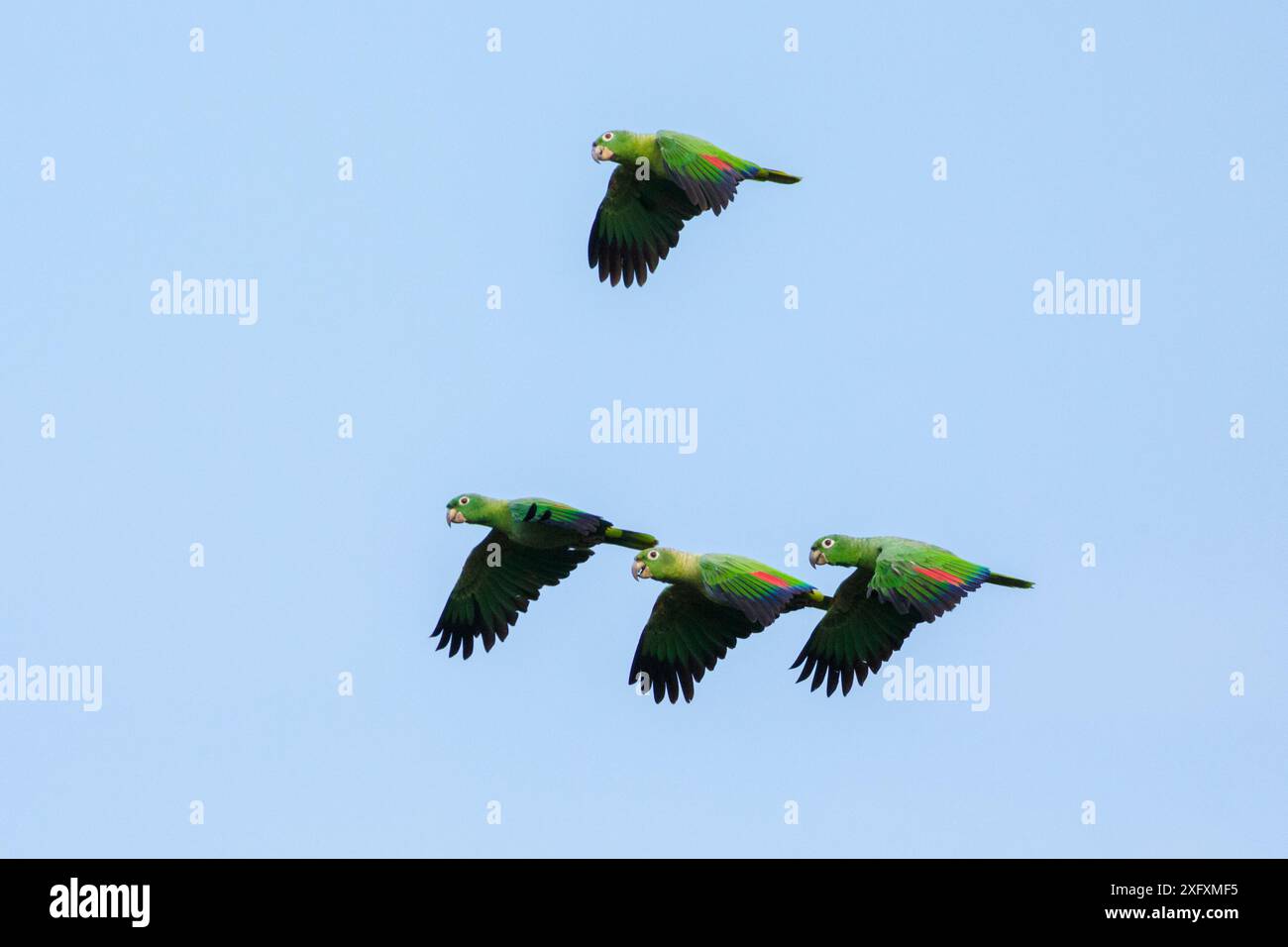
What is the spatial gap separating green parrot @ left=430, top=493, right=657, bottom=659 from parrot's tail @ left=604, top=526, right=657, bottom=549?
47 cm

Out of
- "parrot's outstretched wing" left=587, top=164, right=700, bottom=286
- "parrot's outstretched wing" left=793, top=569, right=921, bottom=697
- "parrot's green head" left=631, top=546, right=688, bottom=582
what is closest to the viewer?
"parrot's green head" left=631, top=546, right=688, bottom=582

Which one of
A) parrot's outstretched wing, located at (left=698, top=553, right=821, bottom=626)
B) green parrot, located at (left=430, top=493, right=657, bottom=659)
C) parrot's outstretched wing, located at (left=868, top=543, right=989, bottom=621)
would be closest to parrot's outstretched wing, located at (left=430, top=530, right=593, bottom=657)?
green parrot, located at (left=430, top=493, right=657, bottom=659)

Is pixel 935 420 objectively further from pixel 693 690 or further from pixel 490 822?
pixel 490 822

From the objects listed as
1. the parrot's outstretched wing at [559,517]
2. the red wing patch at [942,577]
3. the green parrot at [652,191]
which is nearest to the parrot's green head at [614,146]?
the green parrot at [652,191]

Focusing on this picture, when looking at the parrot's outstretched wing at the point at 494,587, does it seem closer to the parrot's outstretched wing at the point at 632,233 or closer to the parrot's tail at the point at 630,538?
the parrot's tail at the point at 630,538

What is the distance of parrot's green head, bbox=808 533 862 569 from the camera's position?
31.7 meters

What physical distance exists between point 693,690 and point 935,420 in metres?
5.78

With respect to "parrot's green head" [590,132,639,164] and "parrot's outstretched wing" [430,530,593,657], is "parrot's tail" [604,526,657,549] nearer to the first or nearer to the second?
"parrot's outstretched wing" [430,530,593,657]

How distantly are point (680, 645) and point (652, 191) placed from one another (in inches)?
231

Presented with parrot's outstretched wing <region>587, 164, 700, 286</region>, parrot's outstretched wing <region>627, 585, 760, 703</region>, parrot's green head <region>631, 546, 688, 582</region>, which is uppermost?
parrot's outstretched wing <region>587, 164, 700, 286</region>

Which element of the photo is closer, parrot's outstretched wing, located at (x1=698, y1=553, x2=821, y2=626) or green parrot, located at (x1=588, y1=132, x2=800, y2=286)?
parrot's outstretched wing, located at (x1=698, y1=553, x2=821, y2=626)

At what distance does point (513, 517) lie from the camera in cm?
3234

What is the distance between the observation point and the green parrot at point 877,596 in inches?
1192

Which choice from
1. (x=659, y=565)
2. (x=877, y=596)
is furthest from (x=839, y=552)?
(x=659, y=565)
